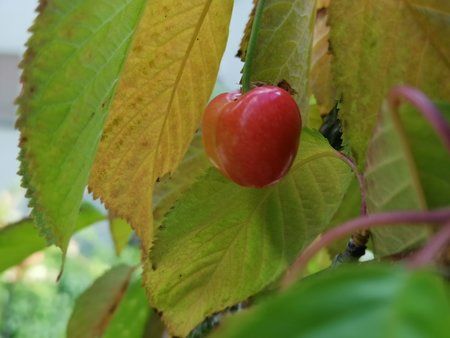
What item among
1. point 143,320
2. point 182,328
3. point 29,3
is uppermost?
point 182,328

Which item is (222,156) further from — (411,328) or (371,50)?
(411,328)

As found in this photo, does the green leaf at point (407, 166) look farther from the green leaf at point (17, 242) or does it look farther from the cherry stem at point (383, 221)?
the green leaf at point (17, 242)

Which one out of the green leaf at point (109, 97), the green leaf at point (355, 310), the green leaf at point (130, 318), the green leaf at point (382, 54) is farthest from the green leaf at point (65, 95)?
the green leaf at point (130, 318)

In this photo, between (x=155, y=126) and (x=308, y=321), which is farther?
(x=155, y=126)

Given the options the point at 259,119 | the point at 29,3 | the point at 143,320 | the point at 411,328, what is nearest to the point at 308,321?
the point at 411,328

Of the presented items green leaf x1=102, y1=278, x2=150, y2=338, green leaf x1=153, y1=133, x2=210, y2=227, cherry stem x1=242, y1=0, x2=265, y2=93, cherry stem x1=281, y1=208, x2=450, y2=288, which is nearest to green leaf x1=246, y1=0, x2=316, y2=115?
cherry stem x1=242, y1=0, x2=265, y2=93

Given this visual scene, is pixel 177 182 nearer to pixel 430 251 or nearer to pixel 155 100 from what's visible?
pixel 155 100

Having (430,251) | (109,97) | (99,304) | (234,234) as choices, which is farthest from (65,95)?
(99,304)
